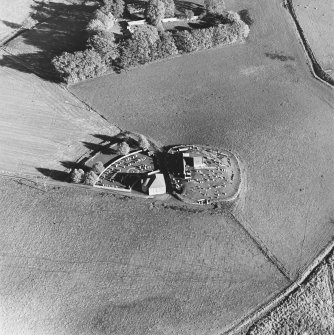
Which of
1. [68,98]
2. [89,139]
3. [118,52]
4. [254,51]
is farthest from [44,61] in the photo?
[254,51]

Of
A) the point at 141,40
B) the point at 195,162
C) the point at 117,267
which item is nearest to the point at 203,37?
the point at 141,40

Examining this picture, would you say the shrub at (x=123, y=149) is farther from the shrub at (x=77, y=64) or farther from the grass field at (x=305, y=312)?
the grass field at (x=305, y=312)

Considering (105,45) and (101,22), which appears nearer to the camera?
(105,45)

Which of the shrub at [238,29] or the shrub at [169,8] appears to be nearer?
the shrub at [238,29]

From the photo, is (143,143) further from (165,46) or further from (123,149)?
(165,46)

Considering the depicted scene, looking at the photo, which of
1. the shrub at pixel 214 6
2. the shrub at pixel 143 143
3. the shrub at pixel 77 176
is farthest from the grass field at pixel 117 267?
the shrub at pixel 214 6

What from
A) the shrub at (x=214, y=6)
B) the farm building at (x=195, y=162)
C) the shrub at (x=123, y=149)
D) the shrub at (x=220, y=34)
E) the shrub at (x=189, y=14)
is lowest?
the shrub at (x=123, y=149)

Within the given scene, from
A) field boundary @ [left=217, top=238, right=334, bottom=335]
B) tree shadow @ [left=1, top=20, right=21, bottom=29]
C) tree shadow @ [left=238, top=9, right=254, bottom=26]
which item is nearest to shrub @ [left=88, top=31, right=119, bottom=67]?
tree shadow @ [left=1, top=20, right=21, bottom=29]
